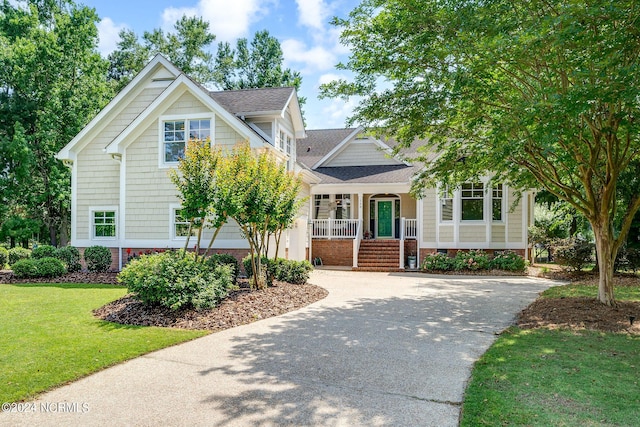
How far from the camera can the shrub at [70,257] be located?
1481cm

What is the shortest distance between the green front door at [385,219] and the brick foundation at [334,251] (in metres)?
2.89

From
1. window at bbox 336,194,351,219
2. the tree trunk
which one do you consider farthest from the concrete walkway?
window at bbox 336,194,351,219

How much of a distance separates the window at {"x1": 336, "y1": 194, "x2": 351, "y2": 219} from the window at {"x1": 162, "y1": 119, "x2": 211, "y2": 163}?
29.1 feet

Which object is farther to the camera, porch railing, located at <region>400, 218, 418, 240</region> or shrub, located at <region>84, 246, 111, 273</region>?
porch railing, located at <region>400, 218, 418, 240</region>

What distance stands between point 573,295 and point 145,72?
1641cm

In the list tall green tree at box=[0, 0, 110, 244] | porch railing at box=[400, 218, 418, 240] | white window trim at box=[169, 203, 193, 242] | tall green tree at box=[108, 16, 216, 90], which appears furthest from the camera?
tall green tree at box=[108, 16, 216, 90]

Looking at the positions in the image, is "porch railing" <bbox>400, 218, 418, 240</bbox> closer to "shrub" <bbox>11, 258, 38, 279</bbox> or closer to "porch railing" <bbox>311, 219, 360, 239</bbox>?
"porch railing" <bbox>311, 219, 360, 239</bbox>

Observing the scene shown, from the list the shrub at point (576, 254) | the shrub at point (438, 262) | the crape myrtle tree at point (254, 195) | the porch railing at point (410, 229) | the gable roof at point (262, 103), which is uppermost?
the gable roof at point (262, 103)

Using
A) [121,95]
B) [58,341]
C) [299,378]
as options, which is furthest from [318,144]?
[299,378]

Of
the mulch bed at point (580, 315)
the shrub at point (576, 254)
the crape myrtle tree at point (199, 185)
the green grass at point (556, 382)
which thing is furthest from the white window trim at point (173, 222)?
the shrub at point (576, 254)

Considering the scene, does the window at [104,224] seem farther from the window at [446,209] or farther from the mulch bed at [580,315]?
the mulch bed at [580,315]

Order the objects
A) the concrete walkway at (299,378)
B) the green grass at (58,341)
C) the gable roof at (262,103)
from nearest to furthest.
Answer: the concrete walkway at (299,378) → the green grass at (58,341) → the gable roof at (262,103)

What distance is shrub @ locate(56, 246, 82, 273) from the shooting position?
14812mm

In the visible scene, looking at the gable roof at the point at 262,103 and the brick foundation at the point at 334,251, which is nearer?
the gable roof at the point at 262,103
